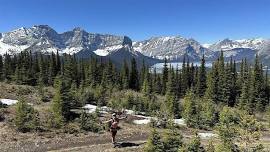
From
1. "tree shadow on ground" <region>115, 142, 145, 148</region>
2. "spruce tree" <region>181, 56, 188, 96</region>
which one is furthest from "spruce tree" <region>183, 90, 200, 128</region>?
"spruce tree" <region>181, 56, 188, 96</region>

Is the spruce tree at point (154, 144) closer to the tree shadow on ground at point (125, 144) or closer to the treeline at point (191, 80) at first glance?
the tree shadow on ground at point (125, 144)

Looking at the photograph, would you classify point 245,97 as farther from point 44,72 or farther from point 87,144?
point 87,144

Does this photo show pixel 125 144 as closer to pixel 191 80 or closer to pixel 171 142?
pixel 171 142

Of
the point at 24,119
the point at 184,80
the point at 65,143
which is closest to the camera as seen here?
the point at 65,143

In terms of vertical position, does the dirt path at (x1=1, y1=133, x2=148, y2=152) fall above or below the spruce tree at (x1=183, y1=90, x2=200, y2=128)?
below

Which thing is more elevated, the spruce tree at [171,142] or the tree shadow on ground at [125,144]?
the spruce tree at [171,142]

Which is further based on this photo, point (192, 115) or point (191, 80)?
point (191, 80)

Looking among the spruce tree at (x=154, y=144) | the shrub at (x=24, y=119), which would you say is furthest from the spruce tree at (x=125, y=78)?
the spruce tree at (x=154, y=144)

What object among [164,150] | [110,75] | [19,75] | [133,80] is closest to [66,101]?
[164,150]

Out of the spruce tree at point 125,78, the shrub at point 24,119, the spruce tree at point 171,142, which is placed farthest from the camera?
the spruce tree at point 125,78

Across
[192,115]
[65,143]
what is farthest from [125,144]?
[192,115]

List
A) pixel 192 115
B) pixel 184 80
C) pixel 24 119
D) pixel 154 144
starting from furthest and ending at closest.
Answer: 1. pixel 184 80
2. pixel 192 115
3. pixel 24 119
4. pixel 154 144

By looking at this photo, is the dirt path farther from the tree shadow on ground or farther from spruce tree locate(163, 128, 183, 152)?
spruce tree locate(163, 128, 183, 152)

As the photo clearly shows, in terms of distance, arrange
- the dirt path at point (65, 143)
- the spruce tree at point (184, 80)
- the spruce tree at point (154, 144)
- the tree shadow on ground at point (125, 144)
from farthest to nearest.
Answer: the spruce tree at point (184, 80)
the dirt path at point (65, 143)
the tree shadow on ground at point (125, 144)
the spruce tree at point (154, 144)
